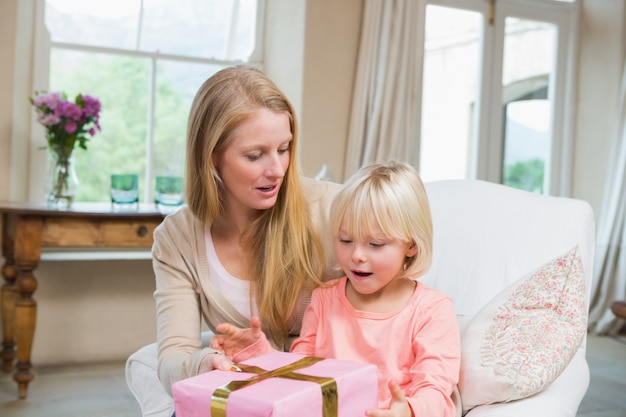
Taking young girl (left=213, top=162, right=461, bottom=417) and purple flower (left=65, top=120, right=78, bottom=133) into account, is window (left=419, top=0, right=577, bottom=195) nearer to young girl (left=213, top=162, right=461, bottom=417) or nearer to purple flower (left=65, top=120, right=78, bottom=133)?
purple flower (left=65, top=120, right=78, bottom=133)

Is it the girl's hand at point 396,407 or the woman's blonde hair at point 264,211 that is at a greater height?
the woman's blonde hair at point 264,211

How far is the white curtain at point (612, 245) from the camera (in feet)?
15.5

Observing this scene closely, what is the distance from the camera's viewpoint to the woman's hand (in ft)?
4.31

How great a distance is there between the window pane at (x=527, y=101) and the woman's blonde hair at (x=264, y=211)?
346cm

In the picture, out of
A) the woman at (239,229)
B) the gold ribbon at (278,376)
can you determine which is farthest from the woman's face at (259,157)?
the gold ribbon at (278,376)

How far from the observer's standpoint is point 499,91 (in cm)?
485

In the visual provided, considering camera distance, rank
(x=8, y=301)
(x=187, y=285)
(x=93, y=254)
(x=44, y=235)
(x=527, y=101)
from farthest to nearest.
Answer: (x=527, y=101) < (x=93, y=254) < (x=8, y=301) < (x=44, y=235) < (x=187, y=285)

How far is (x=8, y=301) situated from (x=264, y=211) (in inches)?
79.5

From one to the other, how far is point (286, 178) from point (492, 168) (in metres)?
3.36

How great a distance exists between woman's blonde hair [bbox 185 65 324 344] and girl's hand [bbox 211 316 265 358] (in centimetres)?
17

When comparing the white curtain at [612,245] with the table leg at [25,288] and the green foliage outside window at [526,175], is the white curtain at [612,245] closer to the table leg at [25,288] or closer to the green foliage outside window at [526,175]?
the green foliage outside window at [526,175]

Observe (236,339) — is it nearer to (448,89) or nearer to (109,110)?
(109,110)

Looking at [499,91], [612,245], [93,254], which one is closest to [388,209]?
[93,254]

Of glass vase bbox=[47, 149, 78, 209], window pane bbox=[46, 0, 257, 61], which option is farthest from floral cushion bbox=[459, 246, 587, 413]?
window pane bbox=[46, 0, 257, 61]
